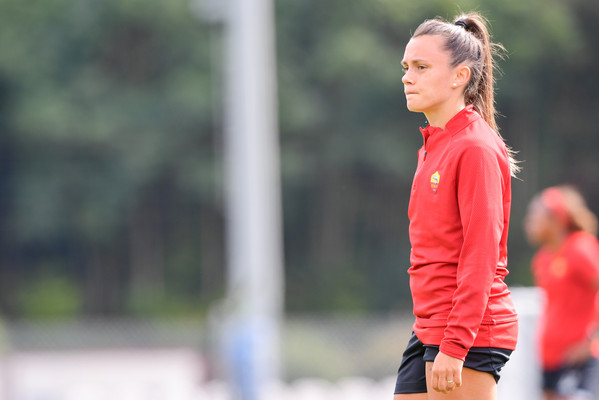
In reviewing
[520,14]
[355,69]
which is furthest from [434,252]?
[355,69]

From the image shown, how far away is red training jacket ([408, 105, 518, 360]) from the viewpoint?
90.4 inches

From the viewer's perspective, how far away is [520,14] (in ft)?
63.2

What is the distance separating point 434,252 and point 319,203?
80.8ft

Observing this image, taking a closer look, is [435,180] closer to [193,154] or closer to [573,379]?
[573,379]

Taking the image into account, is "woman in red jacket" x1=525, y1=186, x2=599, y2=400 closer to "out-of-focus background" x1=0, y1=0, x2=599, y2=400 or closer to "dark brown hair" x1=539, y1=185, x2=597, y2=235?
"dark brown hair" x1=539, y1=185, x2=597, y2=235

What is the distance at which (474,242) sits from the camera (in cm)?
231

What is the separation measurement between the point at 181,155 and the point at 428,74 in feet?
76.5

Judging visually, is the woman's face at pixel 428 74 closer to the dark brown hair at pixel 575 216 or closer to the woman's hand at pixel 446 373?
the woman's hand at pixel 446 373

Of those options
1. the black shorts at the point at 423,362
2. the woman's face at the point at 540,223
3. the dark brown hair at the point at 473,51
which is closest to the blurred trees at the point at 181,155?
the woman's face at the point at 540,223

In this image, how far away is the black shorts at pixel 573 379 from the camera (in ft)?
18.9

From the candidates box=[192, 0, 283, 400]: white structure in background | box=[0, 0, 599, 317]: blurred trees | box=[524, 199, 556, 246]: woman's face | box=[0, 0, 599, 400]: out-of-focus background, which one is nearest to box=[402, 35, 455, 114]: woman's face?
box=[524, 199, 556, 246]: woman's face

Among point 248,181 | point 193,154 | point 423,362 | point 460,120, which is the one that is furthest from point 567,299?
point 193,154

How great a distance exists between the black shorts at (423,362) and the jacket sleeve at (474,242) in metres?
0.12

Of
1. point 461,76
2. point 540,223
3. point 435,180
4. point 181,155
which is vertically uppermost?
point 181,155
